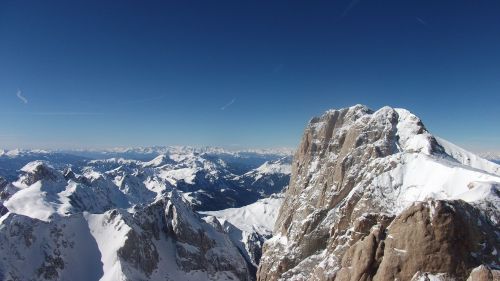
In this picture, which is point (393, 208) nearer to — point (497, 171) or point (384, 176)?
point (384, 176)

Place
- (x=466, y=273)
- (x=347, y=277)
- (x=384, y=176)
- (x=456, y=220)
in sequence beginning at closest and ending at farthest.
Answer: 1. (x=466, y=273)
2. (x=456, y=220)
3. (x=347, y=277)
4. (x=384, y=176)

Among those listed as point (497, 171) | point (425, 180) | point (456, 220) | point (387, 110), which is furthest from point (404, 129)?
point (456, 220)

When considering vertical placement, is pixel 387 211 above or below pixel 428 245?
below

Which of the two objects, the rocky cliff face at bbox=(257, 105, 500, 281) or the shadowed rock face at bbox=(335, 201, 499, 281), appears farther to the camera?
the rocky cliff face at bbox=(257, 105, 500, 281)

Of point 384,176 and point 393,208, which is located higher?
point 384,176

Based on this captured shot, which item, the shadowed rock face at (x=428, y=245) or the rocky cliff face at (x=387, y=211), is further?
the rocky cliff face at (x=387, y=211)

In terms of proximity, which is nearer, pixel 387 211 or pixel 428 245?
pixel 428 245

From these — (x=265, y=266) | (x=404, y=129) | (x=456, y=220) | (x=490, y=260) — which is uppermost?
(x=404, y=129)

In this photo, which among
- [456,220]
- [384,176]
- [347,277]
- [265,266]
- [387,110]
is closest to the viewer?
[456,220]
